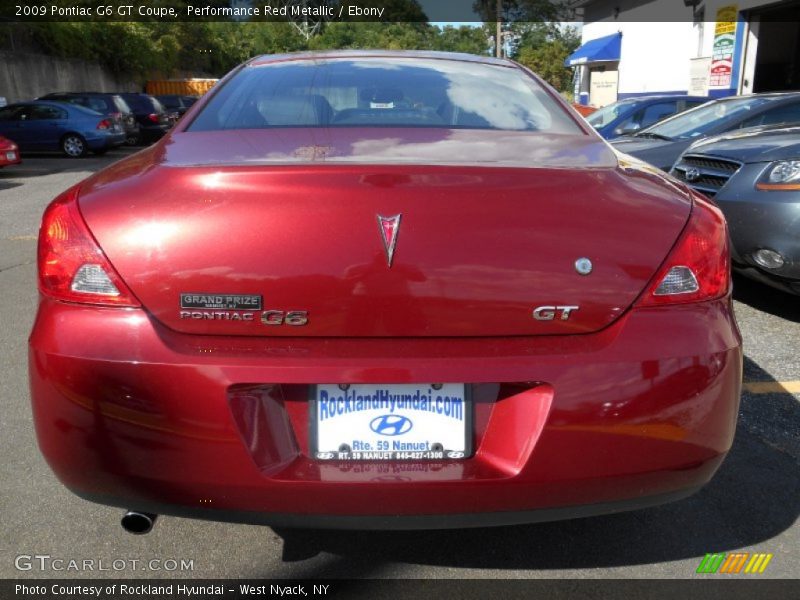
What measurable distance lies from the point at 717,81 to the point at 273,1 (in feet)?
149

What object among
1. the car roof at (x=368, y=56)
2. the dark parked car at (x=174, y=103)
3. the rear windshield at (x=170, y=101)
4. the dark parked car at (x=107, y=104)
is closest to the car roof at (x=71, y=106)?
the dark parked car at (x=107, y=104)

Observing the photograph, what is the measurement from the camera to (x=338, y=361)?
1643 mm

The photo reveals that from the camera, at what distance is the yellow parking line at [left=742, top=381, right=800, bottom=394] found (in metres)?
3.41

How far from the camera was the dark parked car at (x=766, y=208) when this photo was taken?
12.9 feet

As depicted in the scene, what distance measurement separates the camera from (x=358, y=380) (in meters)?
1.64

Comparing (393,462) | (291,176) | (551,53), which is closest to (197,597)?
(393,462)

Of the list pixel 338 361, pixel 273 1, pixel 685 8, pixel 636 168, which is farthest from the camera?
pixel 273 1

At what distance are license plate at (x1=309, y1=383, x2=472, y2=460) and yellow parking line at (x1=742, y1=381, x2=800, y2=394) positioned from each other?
2308mm

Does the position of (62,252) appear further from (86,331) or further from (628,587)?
(628,587)

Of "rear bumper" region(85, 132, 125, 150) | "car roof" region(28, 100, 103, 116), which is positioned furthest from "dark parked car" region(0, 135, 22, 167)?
"car roof" region(28, 100, 103, 116)

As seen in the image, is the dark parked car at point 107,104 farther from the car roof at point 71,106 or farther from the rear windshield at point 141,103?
the rear windshield at point 141,103

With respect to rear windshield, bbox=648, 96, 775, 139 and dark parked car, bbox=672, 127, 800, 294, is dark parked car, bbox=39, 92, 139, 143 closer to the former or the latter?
rear windshield, bbox=648, 96, 775, 139

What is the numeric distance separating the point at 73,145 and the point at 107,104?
1757 millimetres

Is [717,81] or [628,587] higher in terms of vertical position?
[717,81]
